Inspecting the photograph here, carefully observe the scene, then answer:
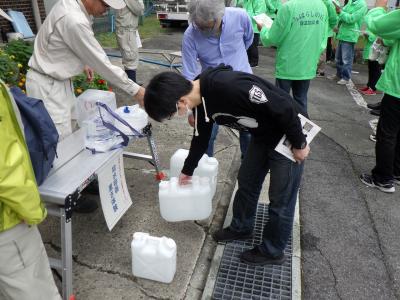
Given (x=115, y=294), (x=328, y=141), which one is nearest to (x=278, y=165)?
(x=115, y=294)

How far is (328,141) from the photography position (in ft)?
17.1

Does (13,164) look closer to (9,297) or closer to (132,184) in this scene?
(9,297)

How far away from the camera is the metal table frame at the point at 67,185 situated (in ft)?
6.54

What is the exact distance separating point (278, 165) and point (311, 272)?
95 centimetres

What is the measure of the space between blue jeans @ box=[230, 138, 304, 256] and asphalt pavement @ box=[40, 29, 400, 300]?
0.34m

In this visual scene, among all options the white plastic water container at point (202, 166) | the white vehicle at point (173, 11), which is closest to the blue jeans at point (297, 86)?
the white plastic water container at point (202, 166)

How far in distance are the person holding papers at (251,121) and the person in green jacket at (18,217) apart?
2.35 feet

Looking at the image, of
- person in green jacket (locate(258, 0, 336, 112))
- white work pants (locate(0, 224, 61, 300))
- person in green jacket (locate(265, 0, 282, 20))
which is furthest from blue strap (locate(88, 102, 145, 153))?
person in green jacket (locate(265, 0, 282, 20))

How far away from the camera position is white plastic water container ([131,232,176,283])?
2410mm

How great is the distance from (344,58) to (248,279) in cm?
650

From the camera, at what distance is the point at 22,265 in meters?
1.74

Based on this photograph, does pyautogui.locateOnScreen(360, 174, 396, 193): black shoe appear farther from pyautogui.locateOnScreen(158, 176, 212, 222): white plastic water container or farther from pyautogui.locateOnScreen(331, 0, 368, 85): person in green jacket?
pyautogui.locateOnScreen(331, 0, 368, 85): person in green jacket

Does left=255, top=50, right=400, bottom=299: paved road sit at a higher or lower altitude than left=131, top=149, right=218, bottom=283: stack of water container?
lower

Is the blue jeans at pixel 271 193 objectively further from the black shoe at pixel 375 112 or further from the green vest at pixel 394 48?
the black shoe at pixel 375 112
